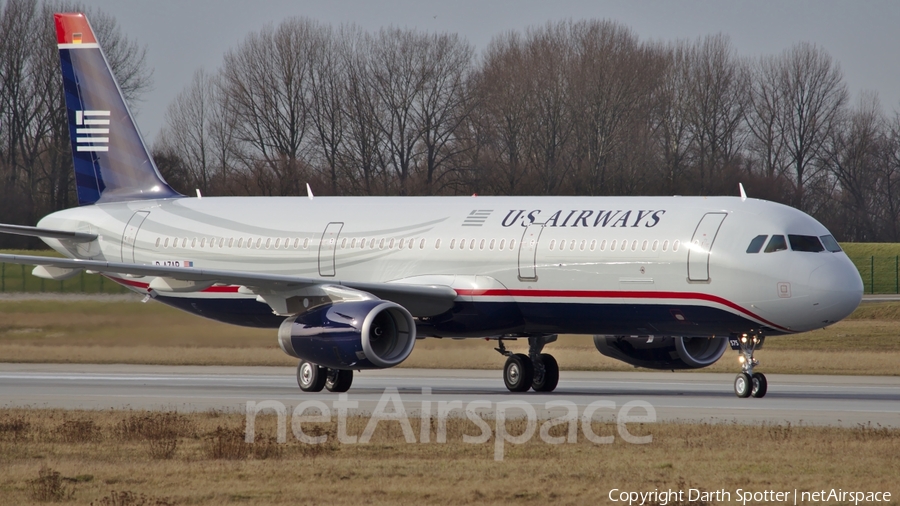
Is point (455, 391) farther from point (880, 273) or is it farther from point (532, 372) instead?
point (880, 273)

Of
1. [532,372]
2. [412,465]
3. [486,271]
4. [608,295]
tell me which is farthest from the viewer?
[532,372]

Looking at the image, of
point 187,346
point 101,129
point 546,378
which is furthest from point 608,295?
point 101,129

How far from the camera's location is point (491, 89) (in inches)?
2830

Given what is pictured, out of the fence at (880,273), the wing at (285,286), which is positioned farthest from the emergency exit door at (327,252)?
the fence at (880,273)

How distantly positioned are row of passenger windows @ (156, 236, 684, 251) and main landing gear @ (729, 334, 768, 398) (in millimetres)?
2084

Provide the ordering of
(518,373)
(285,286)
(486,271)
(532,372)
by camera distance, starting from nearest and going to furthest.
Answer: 1. (285,286)
2. (486,271)
3. (518,373)
4. (532,372)

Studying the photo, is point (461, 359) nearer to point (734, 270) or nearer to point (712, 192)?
point (734, 270)

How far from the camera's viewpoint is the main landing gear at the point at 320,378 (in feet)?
82.9

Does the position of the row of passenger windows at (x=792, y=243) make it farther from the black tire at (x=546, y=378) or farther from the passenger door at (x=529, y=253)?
the black tire at (x=546, y=378)

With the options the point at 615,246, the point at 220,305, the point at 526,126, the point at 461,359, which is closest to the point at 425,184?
the point at 526,126

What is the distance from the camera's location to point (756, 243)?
2262 cm

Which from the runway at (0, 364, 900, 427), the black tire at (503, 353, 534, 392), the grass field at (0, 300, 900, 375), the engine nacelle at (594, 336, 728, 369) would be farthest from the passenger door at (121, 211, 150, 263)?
the engine nacelle at (594, 336, 728, 369)

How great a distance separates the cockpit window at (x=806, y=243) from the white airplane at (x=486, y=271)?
32 mm

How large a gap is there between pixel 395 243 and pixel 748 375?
24.7ft
